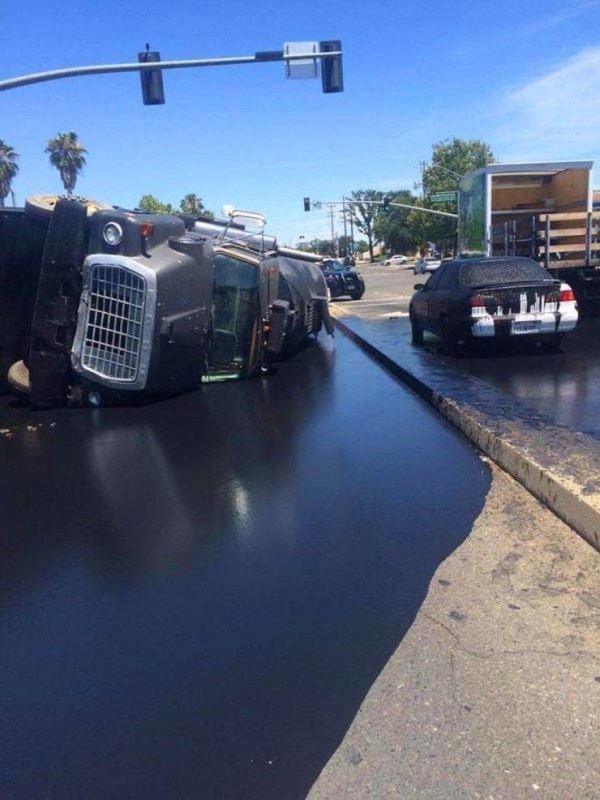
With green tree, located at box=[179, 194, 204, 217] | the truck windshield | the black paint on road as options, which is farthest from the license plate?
green tree, located at box=[179, 194, 204, 217]

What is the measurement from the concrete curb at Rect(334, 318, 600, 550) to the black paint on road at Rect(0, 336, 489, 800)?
28 centimetres

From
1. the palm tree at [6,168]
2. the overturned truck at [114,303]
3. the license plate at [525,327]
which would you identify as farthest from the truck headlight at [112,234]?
the palm tree at [6,168]

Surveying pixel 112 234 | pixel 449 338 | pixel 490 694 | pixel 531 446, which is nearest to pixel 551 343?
pixel 449 338

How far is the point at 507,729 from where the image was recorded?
2752 millimetres

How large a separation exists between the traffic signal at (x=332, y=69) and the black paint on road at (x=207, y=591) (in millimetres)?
10955

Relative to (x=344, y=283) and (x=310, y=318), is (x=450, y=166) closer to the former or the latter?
(x=344, y=283)

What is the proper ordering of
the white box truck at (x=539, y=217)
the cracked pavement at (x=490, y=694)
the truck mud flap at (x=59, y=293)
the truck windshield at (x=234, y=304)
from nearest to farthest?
1. the cracked pavement at (x=490, y=694)
2. the truck mud flap at (x=59, y=293)
3. the truck windshield at (x=234, y=304)
4. the white box truck at (x=539, y=217)

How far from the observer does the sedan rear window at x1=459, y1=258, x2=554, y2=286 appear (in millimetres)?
11023

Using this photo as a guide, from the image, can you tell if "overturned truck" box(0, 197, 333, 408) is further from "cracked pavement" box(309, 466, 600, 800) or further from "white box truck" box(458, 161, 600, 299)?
"white box truck" box(458, 161, 600, 299)

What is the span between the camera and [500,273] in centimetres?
1112

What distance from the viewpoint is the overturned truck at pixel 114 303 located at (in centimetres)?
790

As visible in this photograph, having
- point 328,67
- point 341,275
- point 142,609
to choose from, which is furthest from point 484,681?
point 341,275

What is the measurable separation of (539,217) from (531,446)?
10.6 m

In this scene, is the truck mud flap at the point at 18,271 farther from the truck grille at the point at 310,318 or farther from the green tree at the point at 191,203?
the green tree at the point at 191,203
